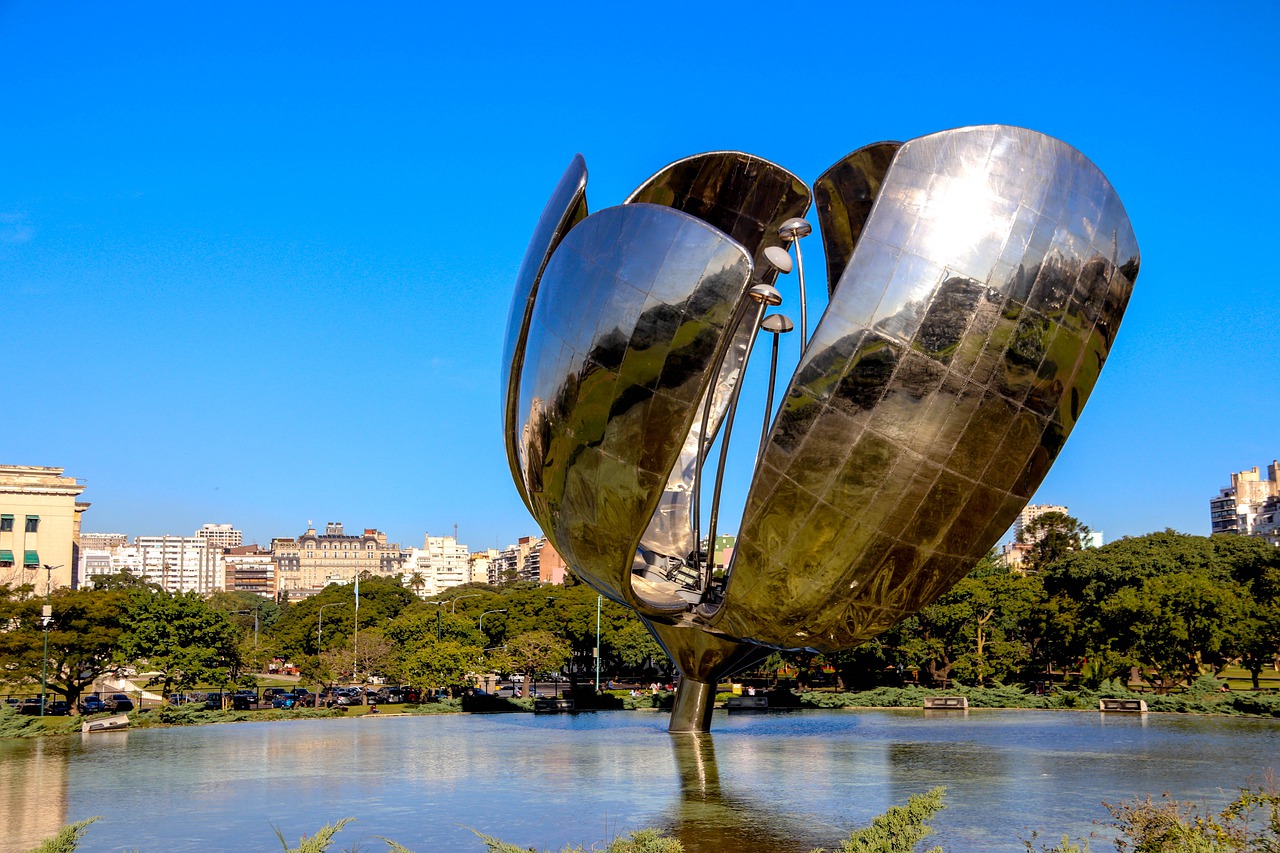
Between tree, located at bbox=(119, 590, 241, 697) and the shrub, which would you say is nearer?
the shrub

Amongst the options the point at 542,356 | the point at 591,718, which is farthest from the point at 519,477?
the point at 591,718

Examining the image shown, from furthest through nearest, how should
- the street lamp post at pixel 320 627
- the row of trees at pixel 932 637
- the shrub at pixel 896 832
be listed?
the street lamp post at pixel 320 627, the row of trees at pixel 932 637, the shrub at pixel 896 832

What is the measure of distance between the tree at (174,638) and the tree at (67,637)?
0.83 meters

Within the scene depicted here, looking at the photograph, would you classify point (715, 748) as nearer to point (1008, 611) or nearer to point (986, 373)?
point (986, 373)

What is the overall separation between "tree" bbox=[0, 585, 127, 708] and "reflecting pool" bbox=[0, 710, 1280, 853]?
1212cm

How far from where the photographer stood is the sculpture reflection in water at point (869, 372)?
12734 mm

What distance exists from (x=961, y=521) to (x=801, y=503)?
195 cm

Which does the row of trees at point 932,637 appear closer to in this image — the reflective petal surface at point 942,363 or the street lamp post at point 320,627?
the street lamp post at point 320,627

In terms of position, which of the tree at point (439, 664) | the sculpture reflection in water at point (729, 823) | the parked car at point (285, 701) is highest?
the tree at point (439, 664)

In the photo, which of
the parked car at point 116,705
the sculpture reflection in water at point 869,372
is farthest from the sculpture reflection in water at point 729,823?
the parked car at point 116,705

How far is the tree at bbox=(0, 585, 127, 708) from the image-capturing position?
141 ft

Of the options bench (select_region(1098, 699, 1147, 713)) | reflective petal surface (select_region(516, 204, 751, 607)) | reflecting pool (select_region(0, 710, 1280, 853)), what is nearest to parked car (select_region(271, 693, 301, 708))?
reflecting pool (select_region(0, 710, 1280, 853))

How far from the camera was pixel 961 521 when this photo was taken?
1344 centimetres

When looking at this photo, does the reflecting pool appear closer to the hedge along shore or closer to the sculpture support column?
the sculpture support column
